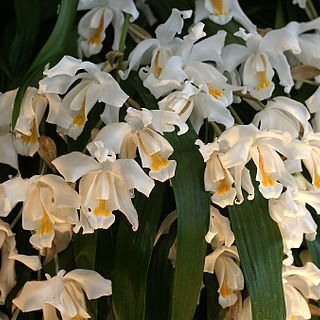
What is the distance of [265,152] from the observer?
681mm

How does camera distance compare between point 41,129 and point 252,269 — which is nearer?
point 252,269

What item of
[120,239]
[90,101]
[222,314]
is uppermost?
[90,101]

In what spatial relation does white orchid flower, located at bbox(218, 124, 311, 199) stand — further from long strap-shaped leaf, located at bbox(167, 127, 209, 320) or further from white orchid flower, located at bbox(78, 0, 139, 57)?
white orchid flower, located at bbox(78, 0, 139, 57)

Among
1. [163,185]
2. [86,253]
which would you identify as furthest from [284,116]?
[86,253]

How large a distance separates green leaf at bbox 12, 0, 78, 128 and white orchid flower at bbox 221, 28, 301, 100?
7.8 inches

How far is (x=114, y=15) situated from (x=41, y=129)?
0.67 ft

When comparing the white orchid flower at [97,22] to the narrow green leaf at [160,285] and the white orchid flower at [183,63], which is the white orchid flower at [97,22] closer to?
the white orchid flower at [183,63]

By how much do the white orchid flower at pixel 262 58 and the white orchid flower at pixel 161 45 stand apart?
0.07 meters

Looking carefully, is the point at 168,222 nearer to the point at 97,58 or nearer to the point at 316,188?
the point at 316,188

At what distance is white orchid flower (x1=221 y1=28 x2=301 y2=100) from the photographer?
776 mm

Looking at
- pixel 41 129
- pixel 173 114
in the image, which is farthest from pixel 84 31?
pixel 173 114

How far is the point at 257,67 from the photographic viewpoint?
31.1 inches

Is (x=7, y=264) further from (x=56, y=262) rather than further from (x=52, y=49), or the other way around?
(x=52, y=49)

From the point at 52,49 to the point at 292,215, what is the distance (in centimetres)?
34
